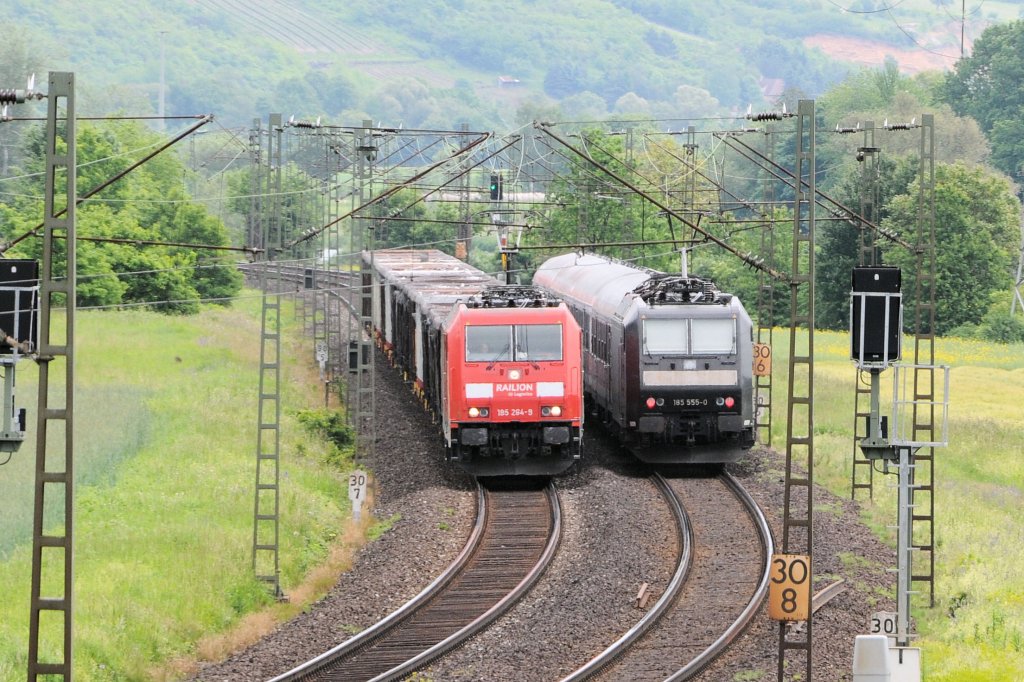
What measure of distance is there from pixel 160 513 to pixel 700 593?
33.3ft

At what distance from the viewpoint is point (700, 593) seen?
21.5 meters

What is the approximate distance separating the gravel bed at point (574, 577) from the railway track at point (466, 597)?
0.82ft

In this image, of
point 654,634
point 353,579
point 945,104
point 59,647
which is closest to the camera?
point 59,647

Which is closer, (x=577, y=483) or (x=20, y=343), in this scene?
(x=20, y=343)

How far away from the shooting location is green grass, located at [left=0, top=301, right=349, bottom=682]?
19.2 metres

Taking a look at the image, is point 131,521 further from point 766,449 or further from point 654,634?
point 766,449

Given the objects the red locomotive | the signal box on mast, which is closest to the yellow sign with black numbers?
the red locomotive

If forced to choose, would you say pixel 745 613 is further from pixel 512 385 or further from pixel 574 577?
pixel 512 385

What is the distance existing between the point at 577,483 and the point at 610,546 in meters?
5.19

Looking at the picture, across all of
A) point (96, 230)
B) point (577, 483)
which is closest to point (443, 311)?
point (577, 483)

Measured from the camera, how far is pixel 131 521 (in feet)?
84.6

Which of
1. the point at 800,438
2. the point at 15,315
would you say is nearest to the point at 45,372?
the point at 15,315

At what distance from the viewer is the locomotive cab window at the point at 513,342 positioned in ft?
89.1

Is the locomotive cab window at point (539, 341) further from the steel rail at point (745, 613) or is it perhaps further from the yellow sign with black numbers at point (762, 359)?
the yellow sign with black numbers at point (762, 359)
